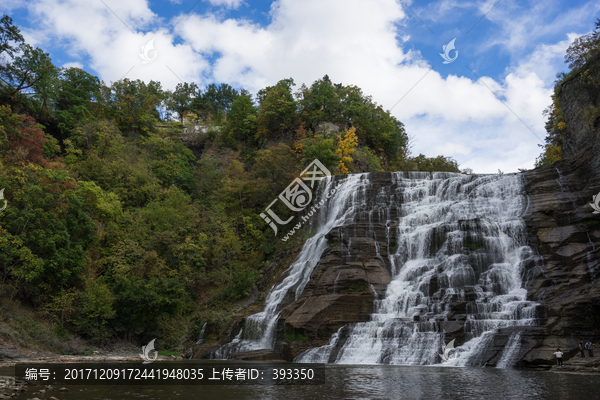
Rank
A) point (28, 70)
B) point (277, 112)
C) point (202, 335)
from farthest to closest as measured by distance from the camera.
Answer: point (277, 112) < point (28, 70) < point (202, 335)

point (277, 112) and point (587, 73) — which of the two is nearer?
point (587, 73)

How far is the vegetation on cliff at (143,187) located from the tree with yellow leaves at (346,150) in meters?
0.12

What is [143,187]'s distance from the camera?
39.9 metres

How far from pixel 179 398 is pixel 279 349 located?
14694mm

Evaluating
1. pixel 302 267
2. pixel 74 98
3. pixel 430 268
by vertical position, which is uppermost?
pixel 74 98

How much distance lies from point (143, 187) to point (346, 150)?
19395mm

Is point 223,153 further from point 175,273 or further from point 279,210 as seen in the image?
point 175,273

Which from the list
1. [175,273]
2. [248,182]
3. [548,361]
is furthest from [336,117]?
[548,361]

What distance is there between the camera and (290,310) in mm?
25656

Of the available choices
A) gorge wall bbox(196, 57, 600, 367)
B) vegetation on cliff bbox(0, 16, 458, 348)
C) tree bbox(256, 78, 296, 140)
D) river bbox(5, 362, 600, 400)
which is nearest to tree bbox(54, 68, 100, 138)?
vegetation on cliff bbox(0, 16, 458, 348)

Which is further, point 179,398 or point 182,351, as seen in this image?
point 182,351

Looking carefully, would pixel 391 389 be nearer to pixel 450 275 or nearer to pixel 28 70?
pixel 450 275

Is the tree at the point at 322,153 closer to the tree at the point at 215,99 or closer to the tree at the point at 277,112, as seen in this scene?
the tree at the point at 277,112

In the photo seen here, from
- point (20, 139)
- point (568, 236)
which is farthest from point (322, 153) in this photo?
point (20, 139)
